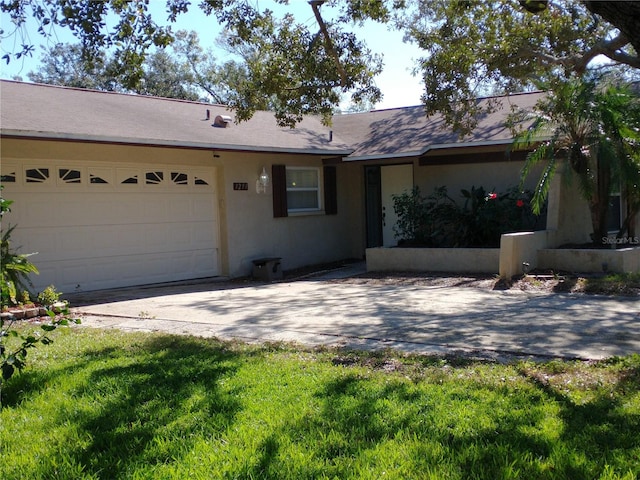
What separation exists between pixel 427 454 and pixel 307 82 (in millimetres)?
8528

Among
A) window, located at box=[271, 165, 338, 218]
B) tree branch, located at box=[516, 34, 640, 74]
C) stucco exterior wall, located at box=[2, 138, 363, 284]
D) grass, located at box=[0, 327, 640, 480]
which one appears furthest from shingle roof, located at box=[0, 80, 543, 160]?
grass, located at box=[0, 327, 640, 480]

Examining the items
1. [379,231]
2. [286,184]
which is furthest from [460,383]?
[379,231]

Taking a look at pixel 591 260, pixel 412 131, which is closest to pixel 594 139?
pixel 591 260

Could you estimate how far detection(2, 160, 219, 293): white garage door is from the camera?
1077cm

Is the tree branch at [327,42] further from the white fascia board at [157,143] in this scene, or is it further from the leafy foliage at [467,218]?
the leafy foliage at [467,218]

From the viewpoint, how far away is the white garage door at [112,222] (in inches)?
424

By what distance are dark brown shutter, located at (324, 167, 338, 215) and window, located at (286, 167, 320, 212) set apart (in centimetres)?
20

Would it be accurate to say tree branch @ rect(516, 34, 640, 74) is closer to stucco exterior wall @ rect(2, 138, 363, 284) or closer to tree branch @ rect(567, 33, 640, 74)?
tree branch @ rect(567, 33, 640, 74)

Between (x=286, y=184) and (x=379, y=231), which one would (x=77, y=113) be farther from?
(x=379, y=231)

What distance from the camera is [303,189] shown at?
51.7 ft

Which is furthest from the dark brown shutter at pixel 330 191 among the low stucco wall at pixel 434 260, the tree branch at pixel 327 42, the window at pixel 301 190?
the tree branch at pixel 327 42

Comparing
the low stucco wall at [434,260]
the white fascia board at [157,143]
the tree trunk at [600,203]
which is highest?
the white fascia board at [157,143]

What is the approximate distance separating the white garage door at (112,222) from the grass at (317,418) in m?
5.13

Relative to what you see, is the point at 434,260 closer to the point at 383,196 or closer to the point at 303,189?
the point at 383,196
